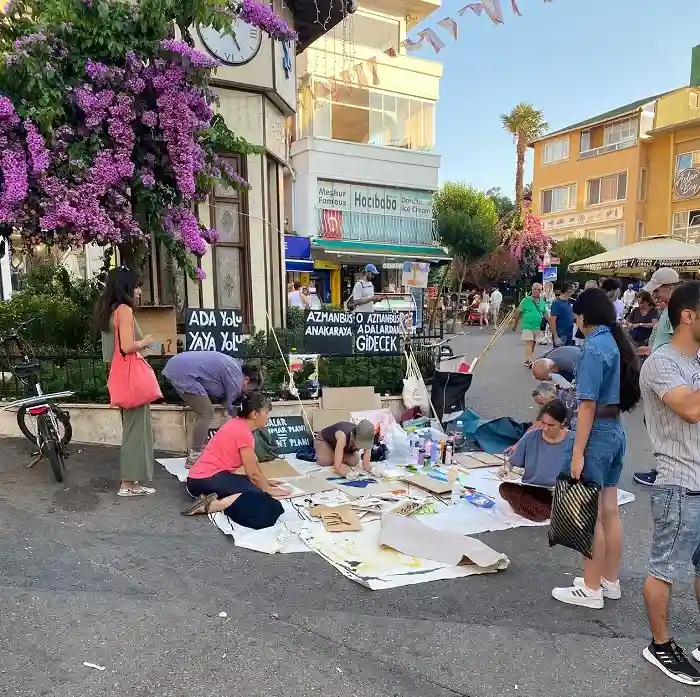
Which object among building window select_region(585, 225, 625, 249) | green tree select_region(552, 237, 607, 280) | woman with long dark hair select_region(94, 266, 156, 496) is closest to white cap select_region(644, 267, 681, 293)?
woman with long dark hair select_region(94, 266, 156, 496)

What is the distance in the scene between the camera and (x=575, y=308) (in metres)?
3.30

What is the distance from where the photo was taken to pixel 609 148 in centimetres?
3125

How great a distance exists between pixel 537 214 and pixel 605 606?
3455cm

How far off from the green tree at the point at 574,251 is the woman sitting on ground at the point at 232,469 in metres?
27.4

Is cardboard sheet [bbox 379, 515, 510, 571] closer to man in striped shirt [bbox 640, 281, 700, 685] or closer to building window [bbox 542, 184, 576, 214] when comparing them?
man in striped shirt [bbox 640, 281, 700, 685]

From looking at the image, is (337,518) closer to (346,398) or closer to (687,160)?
(346,398)

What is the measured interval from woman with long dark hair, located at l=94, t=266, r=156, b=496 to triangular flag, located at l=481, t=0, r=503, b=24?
495 centimetres

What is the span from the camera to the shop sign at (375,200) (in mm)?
22812

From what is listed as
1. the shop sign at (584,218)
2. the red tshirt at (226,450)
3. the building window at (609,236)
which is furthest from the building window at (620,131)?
the red tshirt at (226,450)

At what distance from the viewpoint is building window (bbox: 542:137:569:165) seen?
3338cm

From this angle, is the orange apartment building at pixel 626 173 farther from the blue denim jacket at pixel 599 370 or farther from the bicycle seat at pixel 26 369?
the bicycle seat at pixel 26 369

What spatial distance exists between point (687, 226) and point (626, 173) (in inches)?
164

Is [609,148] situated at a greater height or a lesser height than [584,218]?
greater

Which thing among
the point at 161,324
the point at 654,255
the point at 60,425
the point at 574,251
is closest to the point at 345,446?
the point at 60,425
